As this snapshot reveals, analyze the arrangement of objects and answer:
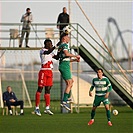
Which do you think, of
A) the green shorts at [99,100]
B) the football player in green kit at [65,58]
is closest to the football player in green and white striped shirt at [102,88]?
the green shorts at [99,100]

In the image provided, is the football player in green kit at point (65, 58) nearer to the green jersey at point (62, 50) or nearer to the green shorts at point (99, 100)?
the green jersey at point (62, 50)

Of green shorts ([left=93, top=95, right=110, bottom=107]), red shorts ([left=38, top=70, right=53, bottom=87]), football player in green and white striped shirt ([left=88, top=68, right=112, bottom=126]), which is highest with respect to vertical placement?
red shorts ([left=38, top=70, right=53, bottom=87])

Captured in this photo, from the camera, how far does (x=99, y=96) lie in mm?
23688

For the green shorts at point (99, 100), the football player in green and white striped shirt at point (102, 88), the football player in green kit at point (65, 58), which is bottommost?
the green shorts at point (99, 100)

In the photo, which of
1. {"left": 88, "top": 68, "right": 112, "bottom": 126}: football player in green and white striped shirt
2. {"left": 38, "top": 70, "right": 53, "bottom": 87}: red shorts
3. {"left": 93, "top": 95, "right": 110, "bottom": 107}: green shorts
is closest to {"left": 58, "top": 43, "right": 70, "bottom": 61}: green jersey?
{"left": 38, "top": 70, "right": 53, "bottom": 87}: red shorts

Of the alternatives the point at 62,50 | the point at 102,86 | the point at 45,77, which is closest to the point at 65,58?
the point at 62,50

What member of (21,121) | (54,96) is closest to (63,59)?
(21,121)

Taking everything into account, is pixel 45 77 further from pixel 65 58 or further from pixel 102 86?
pixel 102 86

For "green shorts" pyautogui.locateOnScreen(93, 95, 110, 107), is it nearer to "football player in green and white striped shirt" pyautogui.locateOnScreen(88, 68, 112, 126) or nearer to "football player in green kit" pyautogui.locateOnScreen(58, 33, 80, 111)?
"football player in green and white striped shirt" pyautogui.locateOnScreen(88, 68, 112, 126)

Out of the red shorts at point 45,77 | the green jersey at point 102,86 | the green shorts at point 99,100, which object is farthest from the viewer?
the green shorts at point 99,100

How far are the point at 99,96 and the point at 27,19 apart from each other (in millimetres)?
10679

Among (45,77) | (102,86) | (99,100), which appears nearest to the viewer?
(45,77)

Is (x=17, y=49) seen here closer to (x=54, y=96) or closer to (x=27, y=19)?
(x=27, y=19)

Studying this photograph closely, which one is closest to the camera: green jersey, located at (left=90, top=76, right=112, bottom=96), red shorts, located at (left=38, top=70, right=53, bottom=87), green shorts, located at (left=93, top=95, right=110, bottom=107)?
red shorts, located at (left=38, top=70, right=53, bottom=87)
